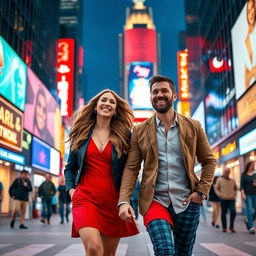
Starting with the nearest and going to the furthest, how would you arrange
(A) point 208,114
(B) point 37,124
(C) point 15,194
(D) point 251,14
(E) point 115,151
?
(E) point 115,151
(C) point 15,194
(D) point 251,14
(B) point 37,124
(A) point 208,114

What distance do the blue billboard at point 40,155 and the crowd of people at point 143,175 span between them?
20902mm

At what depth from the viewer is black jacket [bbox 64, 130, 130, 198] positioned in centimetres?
376

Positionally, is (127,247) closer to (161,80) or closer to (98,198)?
(98,198)

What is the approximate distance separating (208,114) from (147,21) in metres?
95.6

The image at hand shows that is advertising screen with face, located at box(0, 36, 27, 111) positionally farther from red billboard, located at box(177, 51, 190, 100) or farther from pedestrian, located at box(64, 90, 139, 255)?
red billboard, located at box(177, 51, 190, 100)

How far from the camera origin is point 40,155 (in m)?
26.6

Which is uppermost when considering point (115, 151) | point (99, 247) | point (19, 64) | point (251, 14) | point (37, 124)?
point (251, 14)

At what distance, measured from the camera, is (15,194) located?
1365 cm

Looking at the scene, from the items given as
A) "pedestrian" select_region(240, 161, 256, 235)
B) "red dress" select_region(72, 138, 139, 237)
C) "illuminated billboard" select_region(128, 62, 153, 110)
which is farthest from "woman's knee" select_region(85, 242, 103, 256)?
"illuminated billboard" select_region(128, 62, 153, 110)

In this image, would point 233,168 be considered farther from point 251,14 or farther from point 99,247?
point 99,247

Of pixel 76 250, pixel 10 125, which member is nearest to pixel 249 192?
pixel 76 250

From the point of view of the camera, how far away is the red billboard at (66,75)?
4206cm

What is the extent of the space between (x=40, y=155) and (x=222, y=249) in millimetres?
20665

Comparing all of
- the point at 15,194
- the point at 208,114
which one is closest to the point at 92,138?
the point at 15,194
